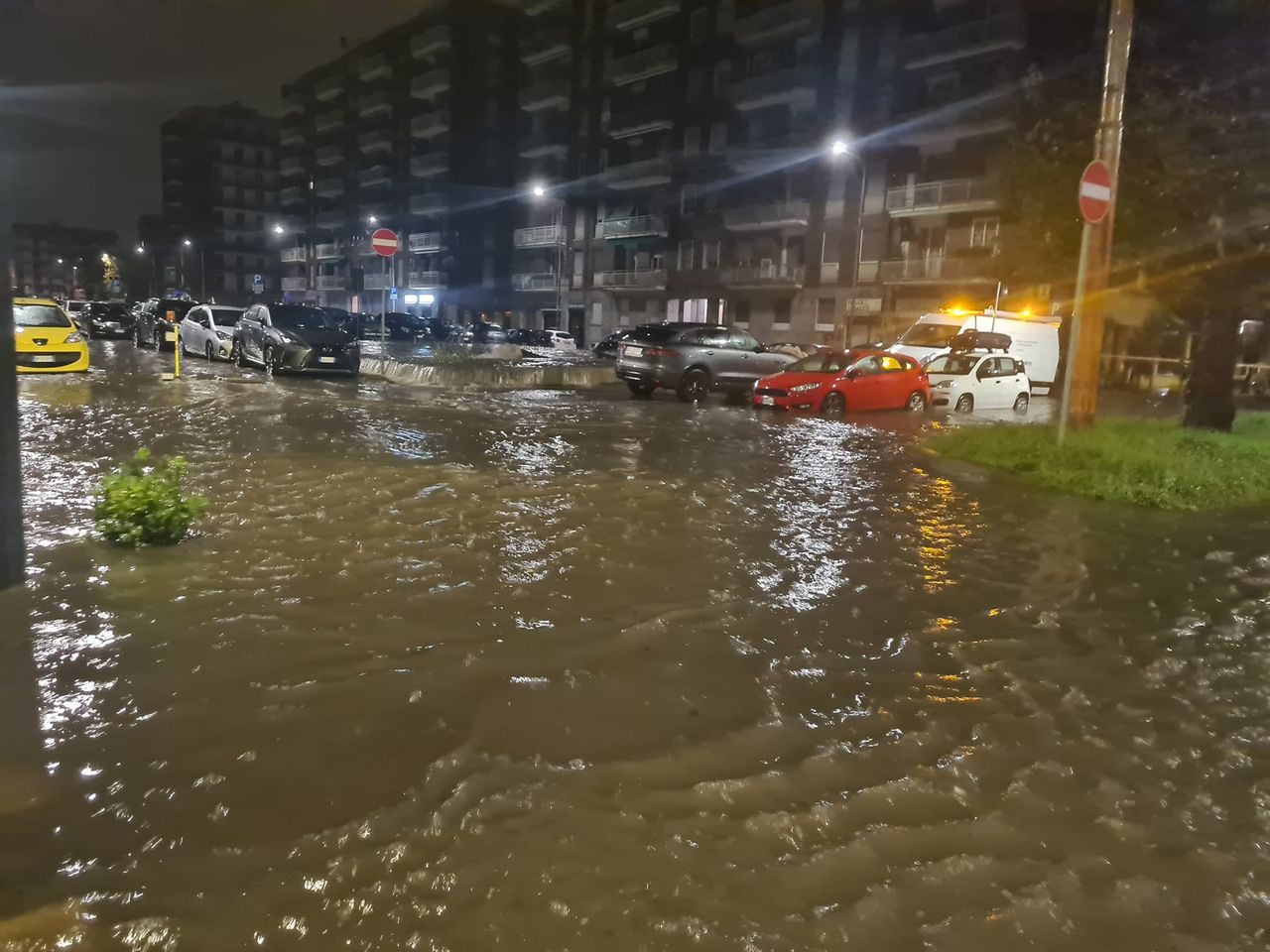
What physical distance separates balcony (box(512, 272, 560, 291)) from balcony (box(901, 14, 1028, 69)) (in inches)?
1055

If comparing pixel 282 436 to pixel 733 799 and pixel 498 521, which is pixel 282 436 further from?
pixel 733 799

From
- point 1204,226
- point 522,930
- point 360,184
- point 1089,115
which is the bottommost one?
point 522,930

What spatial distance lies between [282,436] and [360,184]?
75662 millimetres

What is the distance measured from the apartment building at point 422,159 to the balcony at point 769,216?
24312 mm

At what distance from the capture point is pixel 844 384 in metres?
19.4

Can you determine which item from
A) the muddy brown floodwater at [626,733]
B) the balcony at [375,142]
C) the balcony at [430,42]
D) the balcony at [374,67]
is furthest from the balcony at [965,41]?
the balcony at [374,67]

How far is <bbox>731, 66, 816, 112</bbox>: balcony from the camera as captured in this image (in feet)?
148

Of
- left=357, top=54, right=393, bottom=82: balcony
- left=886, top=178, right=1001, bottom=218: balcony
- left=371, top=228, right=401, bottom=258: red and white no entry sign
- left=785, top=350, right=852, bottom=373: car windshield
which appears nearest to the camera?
left=371, top=228, right=401, bottom=258: red and white no entry sign

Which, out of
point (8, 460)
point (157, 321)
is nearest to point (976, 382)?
point (8, 460)

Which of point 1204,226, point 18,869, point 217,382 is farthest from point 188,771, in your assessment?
point 217,382

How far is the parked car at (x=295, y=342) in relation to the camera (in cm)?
2244

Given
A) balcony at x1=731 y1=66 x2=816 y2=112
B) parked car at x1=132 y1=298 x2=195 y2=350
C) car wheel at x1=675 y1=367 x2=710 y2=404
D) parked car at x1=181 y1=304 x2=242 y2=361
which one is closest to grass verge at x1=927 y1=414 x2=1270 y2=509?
car wheel at x1=675 y1=367 x2=710 y2=404

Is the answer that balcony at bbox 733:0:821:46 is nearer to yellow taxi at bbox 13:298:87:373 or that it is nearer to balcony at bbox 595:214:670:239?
balcony at bbox 595:214:670:239

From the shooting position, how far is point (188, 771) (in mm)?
3787
